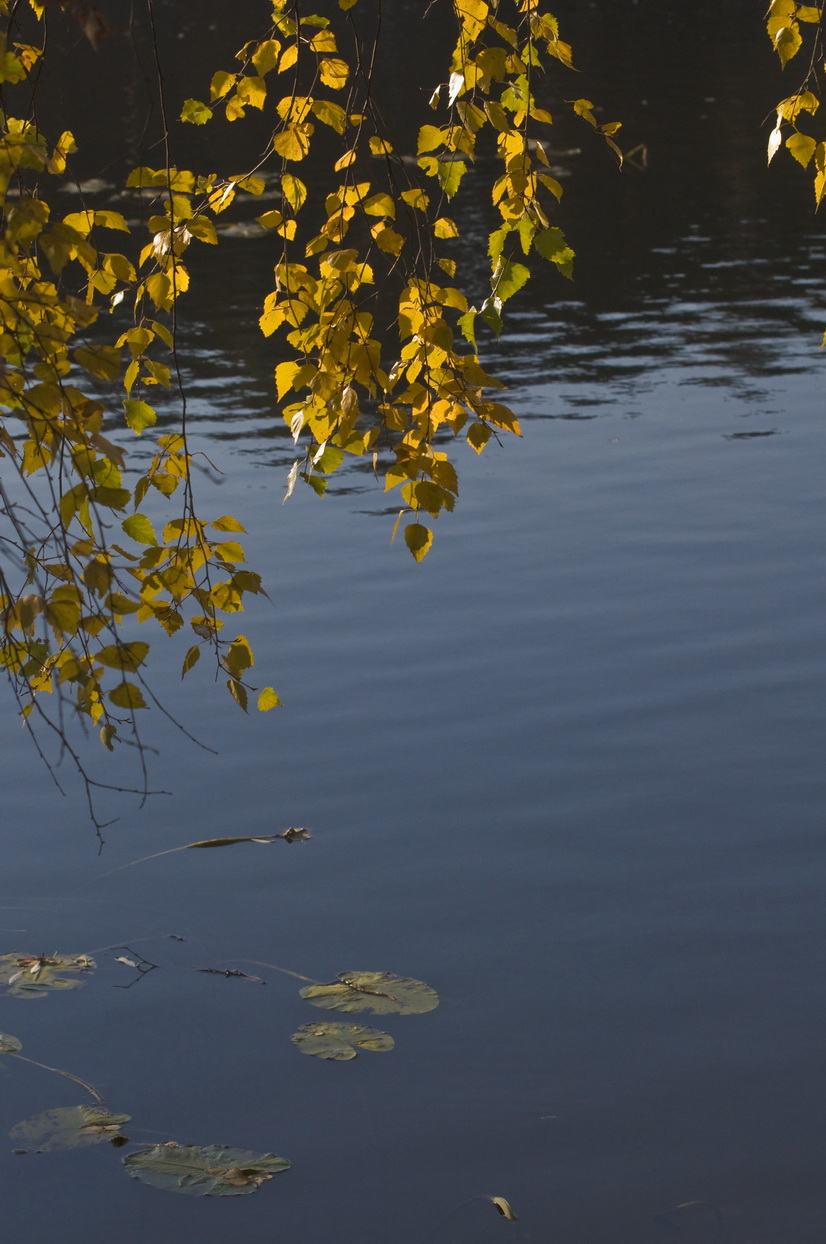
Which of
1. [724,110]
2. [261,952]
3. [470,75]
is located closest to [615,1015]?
[261,952]

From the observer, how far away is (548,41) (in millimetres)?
4320

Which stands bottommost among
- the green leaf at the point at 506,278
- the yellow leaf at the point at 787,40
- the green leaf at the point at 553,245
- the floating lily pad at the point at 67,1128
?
the floating lily pad at the point at 67,1128

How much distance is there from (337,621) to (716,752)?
3.00 metres

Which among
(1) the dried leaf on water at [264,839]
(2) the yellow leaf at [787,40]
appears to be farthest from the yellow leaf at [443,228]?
(1) the dried leaf on water at [264,839]

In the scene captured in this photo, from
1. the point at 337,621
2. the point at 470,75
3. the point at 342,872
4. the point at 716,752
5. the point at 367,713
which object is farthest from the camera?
the point at 337,621

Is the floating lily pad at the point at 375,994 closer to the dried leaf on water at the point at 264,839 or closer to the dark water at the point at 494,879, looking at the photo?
the dark water at the point at 494,879

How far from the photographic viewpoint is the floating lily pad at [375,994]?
600 centimetres

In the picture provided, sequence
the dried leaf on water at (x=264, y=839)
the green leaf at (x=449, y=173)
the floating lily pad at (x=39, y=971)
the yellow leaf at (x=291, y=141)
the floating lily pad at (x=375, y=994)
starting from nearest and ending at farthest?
the yellow leaf at (x=291, y=141), the green leaf at (x=449, y=173), the floating lily pad at (x=375, y=994), the floating lily pad at (x=39, y=971), the dried leaf on water at (x=264, y=839)

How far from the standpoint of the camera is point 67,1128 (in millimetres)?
5387

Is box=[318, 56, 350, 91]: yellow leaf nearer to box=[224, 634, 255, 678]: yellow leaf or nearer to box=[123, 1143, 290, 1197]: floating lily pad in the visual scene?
box=[224, 634, 255, 678]: yellow leaf

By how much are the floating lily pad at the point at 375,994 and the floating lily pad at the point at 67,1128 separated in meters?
0.96

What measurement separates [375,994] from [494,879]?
1.05 metres

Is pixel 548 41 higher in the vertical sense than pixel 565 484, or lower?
higher

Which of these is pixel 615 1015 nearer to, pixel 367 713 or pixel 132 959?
pixel 132 959
